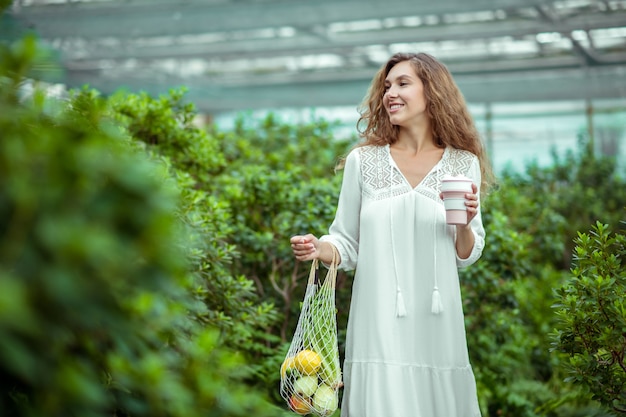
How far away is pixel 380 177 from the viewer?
11.2 ft

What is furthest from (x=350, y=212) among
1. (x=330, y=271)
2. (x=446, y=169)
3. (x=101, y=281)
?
(x=101, y=281)

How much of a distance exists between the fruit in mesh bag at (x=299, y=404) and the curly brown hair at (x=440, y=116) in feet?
4.05

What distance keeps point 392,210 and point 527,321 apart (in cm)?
413

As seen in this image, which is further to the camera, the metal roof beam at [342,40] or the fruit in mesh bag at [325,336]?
the metal roof beam at [342,40]

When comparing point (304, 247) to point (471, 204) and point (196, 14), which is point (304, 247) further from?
point (196, 14)

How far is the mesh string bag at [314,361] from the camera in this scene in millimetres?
3051

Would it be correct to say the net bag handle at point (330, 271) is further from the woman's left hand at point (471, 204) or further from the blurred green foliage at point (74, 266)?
the blurred green foliage at point (74, 266)

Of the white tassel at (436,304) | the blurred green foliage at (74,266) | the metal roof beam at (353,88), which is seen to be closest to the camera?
the blurred green foliage at (74,266)

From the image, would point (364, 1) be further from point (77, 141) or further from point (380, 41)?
point (77, 141)

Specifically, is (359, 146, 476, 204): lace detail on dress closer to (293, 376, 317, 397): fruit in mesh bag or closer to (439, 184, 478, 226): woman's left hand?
(439, 184, 478, 226): woman's left hand

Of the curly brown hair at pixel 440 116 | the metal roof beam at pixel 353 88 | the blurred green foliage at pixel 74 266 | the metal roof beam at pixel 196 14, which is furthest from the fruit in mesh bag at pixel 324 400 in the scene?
the metal roof beam at pixel 353 88

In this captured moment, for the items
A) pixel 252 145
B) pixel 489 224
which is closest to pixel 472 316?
pixel 489 224

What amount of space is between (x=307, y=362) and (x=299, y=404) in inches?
6.7

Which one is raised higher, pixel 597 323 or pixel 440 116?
pixel 440 116
